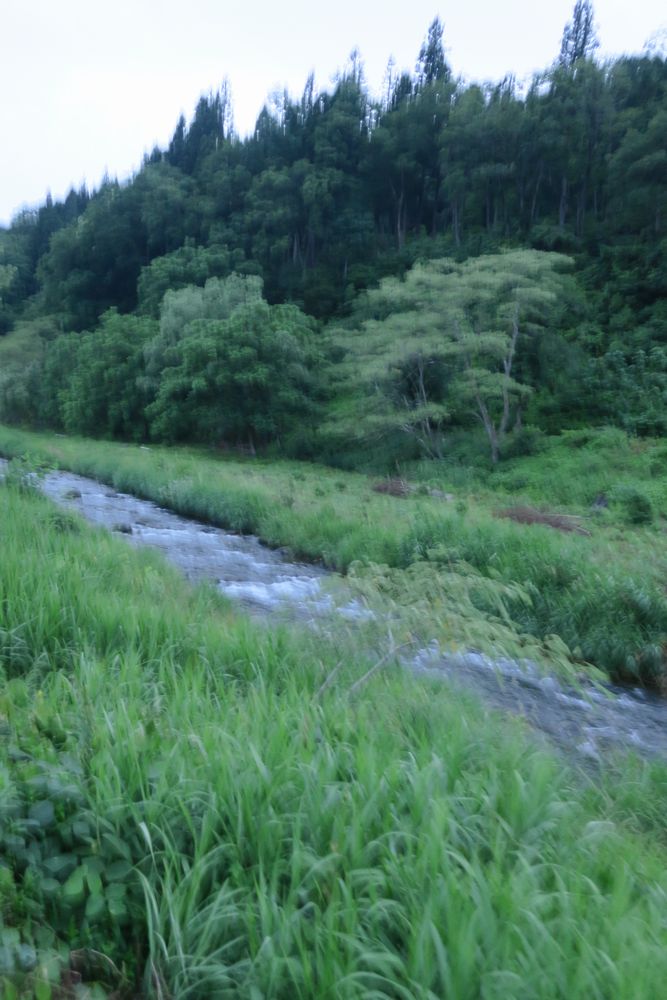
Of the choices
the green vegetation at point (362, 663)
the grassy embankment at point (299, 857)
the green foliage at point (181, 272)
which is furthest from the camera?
the green foliage at point (181, 272)

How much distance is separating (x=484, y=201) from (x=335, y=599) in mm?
50828

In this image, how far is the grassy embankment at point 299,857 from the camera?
2016 mm

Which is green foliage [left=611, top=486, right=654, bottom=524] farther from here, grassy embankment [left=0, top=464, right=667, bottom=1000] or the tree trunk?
the tree trunk

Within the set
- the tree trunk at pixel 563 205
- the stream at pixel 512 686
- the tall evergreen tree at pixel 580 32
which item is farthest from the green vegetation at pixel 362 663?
the tall evergreen tree at pixel 580 32

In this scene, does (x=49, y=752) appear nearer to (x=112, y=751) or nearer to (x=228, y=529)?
(x=112, y=751)

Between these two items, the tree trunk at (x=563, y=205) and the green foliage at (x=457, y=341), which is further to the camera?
the tree trunk at (x=563, y=205)

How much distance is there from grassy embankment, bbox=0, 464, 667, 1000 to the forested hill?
68.2ft

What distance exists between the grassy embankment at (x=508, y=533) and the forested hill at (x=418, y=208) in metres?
4.99

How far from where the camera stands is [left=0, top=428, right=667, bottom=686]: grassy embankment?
25.4 feet

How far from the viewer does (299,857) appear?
7.68ft

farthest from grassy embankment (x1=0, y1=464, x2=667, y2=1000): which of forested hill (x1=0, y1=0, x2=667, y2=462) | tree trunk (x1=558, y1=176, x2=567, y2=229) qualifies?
tree trunk (x1=558, y1=176, x2=567, y2=229)

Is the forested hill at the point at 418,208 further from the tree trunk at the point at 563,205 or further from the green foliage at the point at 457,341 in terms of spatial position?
the green foliage at the point at 457,341

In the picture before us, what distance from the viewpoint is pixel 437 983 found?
6.53ft

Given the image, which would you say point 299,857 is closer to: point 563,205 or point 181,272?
point 563,205
